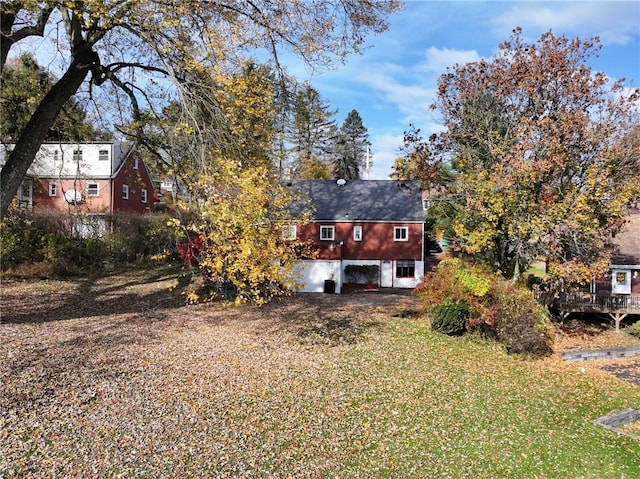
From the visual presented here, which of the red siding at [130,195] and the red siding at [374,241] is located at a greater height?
the red siding at [130,195]

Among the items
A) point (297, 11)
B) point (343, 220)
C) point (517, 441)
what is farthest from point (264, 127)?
point (343, 220)

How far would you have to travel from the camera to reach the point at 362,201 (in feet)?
107

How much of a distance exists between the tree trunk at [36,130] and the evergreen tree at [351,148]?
4188 cm

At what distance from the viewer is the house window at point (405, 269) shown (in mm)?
31797

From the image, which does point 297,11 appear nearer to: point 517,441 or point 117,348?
point 117,348

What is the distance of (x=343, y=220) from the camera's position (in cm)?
3133

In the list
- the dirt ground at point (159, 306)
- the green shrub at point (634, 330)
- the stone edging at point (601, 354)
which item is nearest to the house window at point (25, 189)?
the dirt ground at point (159, 306)

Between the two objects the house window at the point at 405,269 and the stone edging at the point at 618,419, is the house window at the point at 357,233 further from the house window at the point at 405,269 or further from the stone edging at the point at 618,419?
the stone edging at the point at 618,419

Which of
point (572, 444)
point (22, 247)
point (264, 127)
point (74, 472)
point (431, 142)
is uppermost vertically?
point (431, 142)

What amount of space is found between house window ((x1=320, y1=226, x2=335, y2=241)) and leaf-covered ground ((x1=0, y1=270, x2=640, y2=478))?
1616cm

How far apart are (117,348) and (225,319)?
4.99m

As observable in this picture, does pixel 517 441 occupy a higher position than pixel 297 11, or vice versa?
pixel 297 11

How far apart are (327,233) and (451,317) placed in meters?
16.1

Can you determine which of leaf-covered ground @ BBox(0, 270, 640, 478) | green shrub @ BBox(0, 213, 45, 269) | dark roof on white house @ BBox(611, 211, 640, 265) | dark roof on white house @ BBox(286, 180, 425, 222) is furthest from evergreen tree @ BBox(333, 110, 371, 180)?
leaf-covered ground @ BBox(0, 270, 640, 478)
